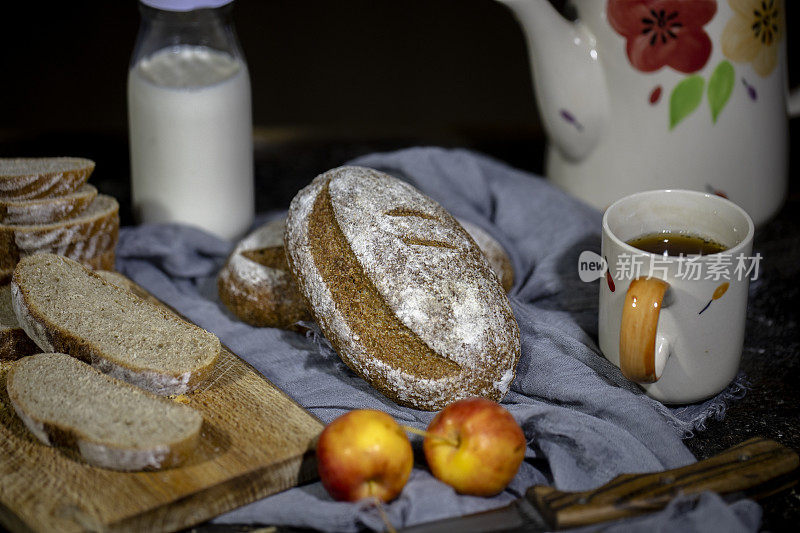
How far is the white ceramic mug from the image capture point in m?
1.19

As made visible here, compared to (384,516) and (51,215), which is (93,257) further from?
(384,516)

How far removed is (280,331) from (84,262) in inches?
13.1

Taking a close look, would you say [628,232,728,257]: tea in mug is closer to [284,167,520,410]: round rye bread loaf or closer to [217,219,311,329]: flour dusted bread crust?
[284,167,520,410]: round rye bread loaf

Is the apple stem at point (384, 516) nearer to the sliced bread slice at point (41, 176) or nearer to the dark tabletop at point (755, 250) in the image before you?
the dark tabletop at point (755, 250)

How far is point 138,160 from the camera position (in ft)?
5.62

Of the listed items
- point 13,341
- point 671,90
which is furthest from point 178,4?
point 671,90

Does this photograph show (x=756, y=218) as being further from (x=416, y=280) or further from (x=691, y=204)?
(x=416, y=280)

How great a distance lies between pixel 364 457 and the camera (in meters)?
1.08

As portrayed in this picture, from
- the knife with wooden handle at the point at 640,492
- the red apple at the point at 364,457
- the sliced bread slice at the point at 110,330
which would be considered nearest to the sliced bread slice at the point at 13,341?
the sliced bread slice at the point at 110,330

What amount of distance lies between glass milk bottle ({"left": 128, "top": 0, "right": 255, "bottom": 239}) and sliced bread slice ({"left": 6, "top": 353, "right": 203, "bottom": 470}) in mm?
527

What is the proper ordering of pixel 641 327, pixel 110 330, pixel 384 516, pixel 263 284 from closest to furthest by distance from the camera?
pixel 384 516 → pixel 641 327 → pixel 110 330 → pixel 263 284

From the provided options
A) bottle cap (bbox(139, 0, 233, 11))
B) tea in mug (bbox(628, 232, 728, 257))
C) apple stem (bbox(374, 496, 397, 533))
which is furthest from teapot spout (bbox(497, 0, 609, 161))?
apple stem (bbox(374, 496, 397, 533))

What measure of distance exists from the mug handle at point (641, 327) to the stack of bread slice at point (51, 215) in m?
0.82

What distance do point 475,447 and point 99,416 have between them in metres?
0.44
